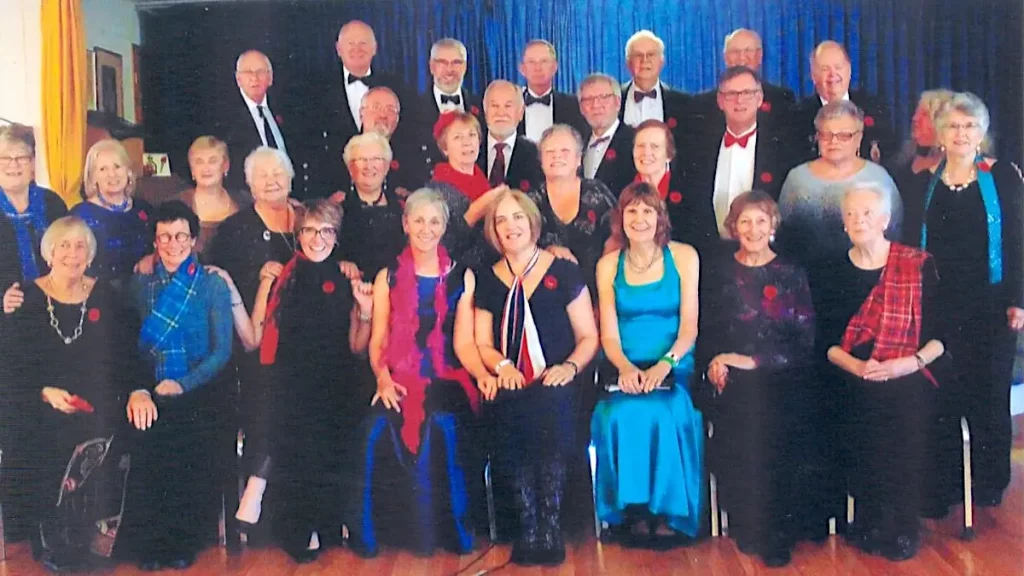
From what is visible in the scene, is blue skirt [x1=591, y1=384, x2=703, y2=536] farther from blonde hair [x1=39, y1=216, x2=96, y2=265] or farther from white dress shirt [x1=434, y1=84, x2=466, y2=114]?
blonde hair [x1=39, y1=216, x2=96, y2=265]

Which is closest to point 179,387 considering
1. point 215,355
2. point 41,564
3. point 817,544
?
point 215,355

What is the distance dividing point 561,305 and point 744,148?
1.95ft

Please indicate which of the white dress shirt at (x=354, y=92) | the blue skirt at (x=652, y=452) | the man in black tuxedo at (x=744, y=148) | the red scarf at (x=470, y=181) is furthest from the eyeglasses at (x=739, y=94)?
the white dress shirt at (x=354, y=92)

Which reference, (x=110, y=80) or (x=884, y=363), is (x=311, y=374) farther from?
(x=884, y=363)

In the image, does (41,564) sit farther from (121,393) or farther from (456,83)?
(456,83)

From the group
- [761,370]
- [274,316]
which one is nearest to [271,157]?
[274,316]

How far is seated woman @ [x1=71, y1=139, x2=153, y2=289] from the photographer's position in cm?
212

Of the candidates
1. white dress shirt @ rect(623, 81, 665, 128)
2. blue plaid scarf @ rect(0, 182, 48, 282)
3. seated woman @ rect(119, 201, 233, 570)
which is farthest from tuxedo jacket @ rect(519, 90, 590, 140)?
blue plaid scarf @ rect(0, 182, 48, 282)

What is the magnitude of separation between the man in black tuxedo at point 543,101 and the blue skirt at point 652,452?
69 cm

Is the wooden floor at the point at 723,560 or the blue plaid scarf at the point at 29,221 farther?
the blue plaid scarf at the point at 29,221

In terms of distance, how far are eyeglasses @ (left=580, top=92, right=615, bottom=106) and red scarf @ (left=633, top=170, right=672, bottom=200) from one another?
0.67ft

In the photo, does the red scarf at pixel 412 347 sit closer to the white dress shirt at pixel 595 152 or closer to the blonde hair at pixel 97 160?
the white dress shirt at pixel 595 152

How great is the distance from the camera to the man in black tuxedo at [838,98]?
205 centimetres

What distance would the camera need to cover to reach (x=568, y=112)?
2.06m
